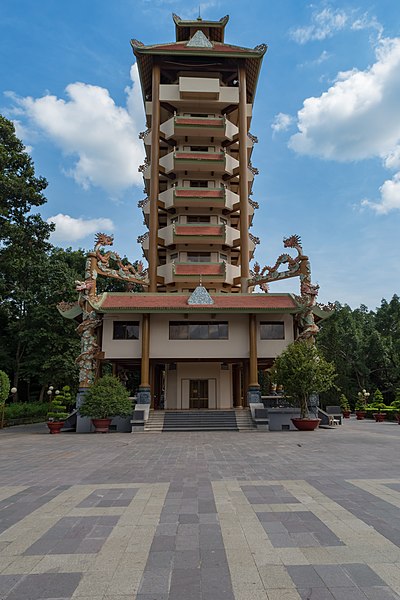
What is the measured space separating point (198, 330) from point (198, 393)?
17.6 feet

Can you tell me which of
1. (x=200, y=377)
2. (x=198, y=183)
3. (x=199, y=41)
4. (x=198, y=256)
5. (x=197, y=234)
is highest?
(x=199, y=41)

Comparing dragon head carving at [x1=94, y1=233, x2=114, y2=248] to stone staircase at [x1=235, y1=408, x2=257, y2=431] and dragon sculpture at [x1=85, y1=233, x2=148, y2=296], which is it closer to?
dragon sculpture at [x1=85, y1=233, x2=148, y2=296]

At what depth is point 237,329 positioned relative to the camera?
25312 millimetres

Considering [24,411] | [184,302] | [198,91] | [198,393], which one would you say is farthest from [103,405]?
[198,91]

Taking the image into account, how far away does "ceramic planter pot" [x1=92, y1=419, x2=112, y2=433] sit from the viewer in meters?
21.5

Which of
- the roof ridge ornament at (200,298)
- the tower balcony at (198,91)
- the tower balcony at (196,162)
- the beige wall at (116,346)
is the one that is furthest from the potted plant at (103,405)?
the tower balcony at (198,91)

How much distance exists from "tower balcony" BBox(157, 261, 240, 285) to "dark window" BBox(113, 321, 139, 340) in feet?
20.3

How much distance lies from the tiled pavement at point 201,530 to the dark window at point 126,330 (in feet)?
46.4

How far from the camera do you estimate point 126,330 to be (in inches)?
992

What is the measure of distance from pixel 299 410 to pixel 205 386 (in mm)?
7160

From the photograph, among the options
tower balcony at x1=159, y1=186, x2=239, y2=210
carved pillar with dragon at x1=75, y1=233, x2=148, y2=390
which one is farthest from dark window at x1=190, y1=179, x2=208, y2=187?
carved pillar with dragon at x1=75, y1=233, x2=148, y2=390

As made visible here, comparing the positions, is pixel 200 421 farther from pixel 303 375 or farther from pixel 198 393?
pixel 303 375

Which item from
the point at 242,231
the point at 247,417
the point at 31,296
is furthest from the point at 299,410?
the point at 31,296

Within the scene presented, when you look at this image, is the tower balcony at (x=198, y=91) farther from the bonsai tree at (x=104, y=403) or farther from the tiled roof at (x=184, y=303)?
the bonsai tree at (x=104, y=403)
